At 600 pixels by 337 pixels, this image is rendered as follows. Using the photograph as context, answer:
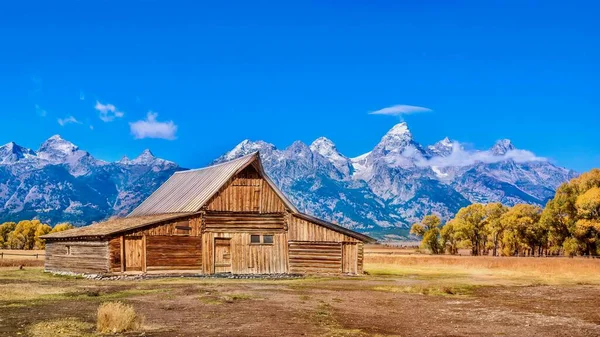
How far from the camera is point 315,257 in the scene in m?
48.5

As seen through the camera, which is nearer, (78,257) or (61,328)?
(61,328)

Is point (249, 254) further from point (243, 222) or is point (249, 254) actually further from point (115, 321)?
point (115, 321)

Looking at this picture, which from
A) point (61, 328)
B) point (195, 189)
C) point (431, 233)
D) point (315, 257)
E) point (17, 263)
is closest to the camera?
point (61, 328)

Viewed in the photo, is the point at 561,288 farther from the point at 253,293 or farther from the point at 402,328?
the point at 402,328

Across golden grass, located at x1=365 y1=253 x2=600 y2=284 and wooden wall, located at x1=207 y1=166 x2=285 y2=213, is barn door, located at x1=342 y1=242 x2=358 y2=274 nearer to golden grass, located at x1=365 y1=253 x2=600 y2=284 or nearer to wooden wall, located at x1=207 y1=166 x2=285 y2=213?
golden grass, located at x1=365 y1=253 x2=600 y2=284

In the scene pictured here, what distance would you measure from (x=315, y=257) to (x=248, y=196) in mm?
6611

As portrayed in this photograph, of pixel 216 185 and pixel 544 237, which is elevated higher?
pixel 216 185

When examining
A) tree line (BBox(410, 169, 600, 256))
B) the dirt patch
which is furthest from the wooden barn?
tree line (BBox(410, 169, 600, 256))

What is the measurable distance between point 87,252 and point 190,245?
22.1ft

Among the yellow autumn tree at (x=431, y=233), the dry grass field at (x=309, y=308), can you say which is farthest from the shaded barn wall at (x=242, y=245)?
the yellow autumn tree at (x=431, y=233)

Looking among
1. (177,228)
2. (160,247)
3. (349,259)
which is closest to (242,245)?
(177,228)

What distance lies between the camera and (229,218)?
1850 inches

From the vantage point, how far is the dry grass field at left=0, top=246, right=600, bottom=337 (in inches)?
765

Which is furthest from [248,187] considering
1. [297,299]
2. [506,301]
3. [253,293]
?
[506,301]
